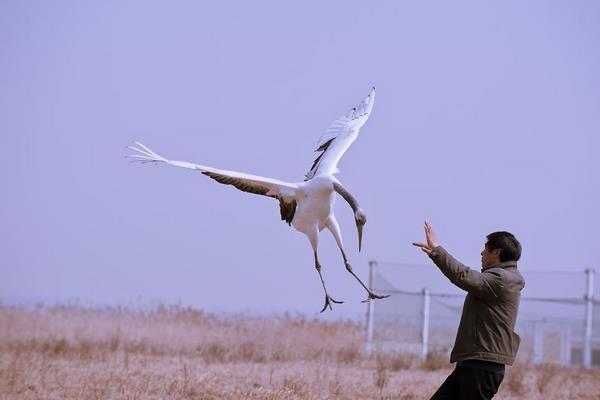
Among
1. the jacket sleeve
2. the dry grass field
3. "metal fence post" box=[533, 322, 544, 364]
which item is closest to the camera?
the jacket sleeve

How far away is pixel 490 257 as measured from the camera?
19.7 feet

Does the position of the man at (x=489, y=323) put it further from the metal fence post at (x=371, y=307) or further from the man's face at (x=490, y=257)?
the metal fence post at (x=371, y=307)

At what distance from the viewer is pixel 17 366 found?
35.4ft

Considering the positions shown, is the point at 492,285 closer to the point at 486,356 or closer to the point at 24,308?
the point at 486,356

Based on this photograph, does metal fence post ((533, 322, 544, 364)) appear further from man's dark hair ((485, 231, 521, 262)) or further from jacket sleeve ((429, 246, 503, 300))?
jacket sleeve ((429, 246, 503, 300))

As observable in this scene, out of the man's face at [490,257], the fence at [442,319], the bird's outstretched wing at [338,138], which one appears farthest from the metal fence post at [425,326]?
the man's face at [490,257]

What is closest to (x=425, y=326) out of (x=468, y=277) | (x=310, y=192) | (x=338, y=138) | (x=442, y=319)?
(x=442, y=319)

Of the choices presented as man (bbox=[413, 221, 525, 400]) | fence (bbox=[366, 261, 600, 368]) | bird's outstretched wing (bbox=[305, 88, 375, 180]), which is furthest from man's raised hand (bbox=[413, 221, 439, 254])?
fence (bbox=[366, 261, 600, 368])

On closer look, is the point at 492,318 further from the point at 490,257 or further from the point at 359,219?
the point at 359,219

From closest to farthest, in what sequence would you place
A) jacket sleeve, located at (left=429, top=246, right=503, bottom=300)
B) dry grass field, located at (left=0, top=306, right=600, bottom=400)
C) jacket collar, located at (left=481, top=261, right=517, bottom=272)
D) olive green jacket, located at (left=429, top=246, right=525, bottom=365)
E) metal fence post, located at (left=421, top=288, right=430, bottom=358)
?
jacket sleeve, located at (left=429, top=246, right=503, bottom=300) < olive green jacket, located at (left=429, top=246, right=525, bottom=365) < jacket collar, located at (left=481, top=261, right=517, bottom=272) < dry grass field, located at (left=0, top=306, right=600, bottom=400) < metal fence post, located at (left=421, top=288, right=430, bottom=358)

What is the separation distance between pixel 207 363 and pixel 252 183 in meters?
6.16

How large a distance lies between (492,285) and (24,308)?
13.4 metres

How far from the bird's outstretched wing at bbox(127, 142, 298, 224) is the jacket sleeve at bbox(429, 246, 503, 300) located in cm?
264

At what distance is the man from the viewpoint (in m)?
5.81
